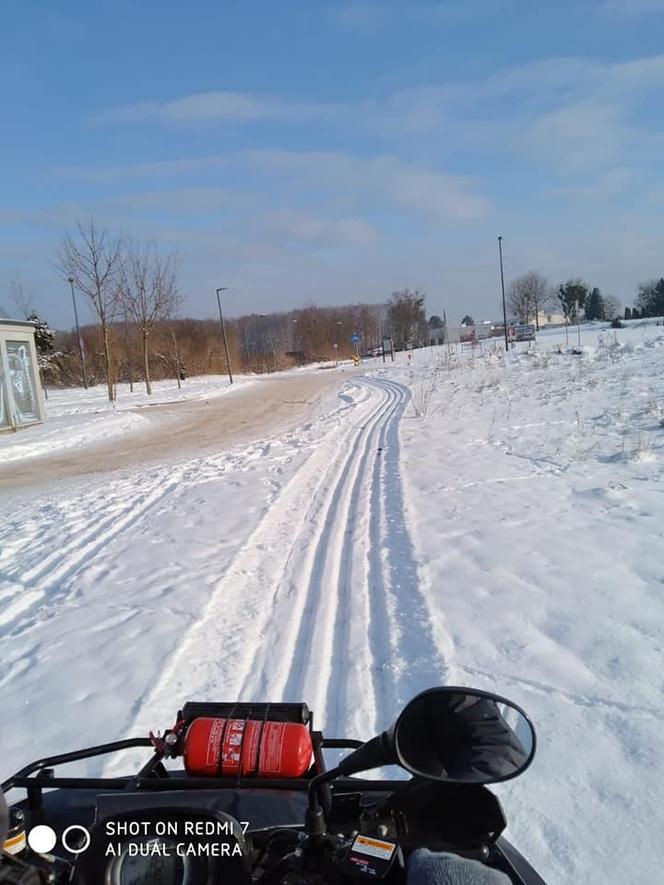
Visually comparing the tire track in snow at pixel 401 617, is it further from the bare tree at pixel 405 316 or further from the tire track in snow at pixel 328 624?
the bare tree at pixel 405 316

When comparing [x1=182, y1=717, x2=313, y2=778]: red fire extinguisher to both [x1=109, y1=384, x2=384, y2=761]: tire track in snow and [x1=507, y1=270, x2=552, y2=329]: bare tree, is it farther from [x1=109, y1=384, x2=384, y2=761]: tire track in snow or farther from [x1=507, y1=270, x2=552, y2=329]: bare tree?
[x1=507, y1=270, x2=552, y2=329]: bare tree

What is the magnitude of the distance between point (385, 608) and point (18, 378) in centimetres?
1867

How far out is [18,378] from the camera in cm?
1970

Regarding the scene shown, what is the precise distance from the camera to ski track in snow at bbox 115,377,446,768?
3.50 m

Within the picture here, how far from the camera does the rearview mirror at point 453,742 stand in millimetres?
1391

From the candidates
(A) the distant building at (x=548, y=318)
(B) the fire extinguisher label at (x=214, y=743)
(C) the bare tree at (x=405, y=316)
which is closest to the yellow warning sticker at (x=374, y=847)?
(B) the fire extinguisher label at (x=214, y=743)

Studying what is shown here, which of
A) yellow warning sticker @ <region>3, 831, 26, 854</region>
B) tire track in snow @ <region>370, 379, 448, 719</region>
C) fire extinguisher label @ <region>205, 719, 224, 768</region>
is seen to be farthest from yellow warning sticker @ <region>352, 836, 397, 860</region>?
tire track in snow @ <region>370, 379, 448, 719</region>

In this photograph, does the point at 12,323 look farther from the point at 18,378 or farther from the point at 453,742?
the point at 453,742

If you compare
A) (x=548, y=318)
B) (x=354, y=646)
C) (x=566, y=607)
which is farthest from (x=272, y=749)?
(x=548, y=318)

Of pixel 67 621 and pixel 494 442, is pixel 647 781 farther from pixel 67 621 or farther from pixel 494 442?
pixel 494 442

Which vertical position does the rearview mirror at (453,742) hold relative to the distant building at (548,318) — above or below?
below

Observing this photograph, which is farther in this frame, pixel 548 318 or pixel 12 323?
pixel 548 318

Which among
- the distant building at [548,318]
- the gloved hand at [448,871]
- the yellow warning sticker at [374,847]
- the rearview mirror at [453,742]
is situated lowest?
the yellow warning sticker at [374,847]

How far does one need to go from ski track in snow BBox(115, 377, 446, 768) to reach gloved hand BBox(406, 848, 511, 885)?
1.88 metres
